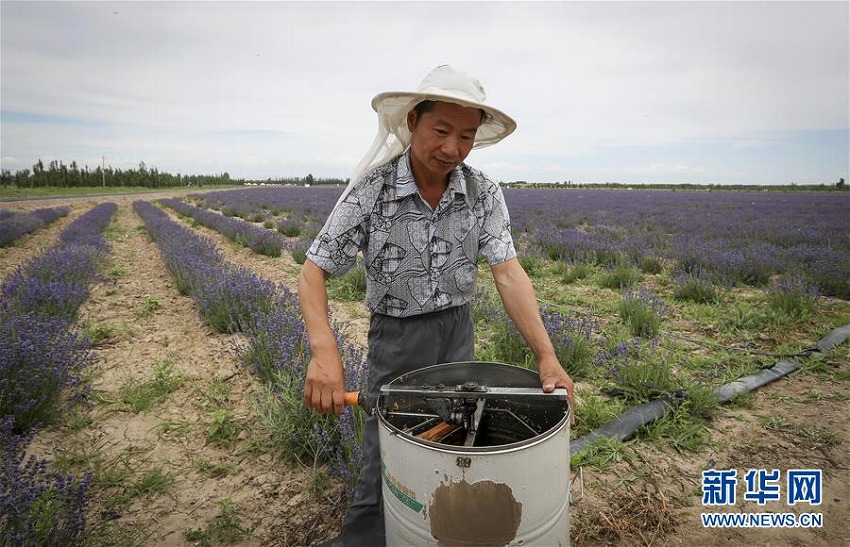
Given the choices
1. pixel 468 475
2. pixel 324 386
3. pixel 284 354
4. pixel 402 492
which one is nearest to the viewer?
pixel 468 475

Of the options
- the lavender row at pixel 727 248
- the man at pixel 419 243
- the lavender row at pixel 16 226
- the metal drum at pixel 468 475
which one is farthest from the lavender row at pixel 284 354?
the lavender row at pixel 16 226

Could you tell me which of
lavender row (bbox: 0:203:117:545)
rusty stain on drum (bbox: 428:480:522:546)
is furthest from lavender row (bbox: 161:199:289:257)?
rusty stain on drum (bbox: 428:480:522:546)

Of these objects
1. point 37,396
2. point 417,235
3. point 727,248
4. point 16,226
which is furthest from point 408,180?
point 16,226

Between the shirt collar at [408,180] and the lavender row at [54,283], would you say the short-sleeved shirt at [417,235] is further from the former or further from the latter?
the lavender row at [54,283]

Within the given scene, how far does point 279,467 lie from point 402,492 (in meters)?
1.45

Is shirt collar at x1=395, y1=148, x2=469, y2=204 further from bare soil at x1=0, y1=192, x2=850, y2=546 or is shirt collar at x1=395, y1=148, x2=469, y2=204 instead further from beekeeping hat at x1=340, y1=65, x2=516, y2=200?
bare soil at x1=0, y1=192, x2=850, y2=546

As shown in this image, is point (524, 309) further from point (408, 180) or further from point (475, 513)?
point (475, 513)

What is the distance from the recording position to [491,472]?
97 cm

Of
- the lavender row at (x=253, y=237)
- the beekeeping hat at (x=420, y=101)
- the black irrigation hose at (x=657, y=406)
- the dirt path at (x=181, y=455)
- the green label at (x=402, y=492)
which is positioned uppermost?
the beekeeping hat at (x=420, y=101)

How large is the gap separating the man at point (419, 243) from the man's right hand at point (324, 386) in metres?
0.13

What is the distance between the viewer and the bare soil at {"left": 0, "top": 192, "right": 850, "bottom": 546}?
1.90 metres

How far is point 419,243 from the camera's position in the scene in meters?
1.54

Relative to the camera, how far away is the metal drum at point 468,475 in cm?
98

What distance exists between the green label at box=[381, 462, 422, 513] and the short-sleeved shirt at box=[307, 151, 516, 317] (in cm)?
57
